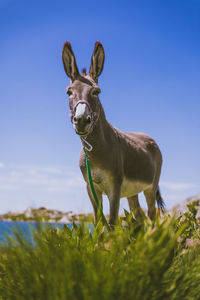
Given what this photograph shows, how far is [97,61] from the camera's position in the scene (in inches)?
154

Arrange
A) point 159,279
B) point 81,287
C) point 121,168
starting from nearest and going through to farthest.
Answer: point 81,287 → point 159,279 → point 121,168

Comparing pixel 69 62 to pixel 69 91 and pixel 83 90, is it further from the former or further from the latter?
pixel 83 90

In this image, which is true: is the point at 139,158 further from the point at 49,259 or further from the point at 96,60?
the point at 49,259

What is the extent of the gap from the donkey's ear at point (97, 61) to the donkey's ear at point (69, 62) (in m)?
0.22

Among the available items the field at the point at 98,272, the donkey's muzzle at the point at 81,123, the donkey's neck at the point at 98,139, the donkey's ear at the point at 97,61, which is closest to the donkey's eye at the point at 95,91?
the donkey's ear at the point at 97,61

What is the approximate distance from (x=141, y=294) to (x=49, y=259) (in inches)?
24.2

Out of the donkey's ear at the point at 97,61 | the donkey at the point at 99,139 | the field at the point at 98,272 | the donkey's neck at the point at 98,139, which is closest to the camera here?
the field at the point at 98,272

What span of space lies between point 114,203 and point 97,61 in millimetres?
1857

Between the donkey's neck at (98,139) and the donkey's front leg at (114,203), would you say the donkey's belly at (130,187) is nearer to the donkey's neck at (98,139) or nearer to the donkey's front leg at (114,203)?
the donkey's front leg at (114,203)

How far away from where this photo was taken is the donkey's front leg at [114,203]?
387 centimetres

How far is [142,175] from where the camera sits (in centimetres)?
499

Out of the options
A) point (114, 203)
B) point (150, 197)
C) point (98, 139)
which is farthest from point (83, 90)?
point (150, 197)

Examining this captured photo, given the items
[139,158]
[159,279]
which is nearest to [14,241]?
[159,279]

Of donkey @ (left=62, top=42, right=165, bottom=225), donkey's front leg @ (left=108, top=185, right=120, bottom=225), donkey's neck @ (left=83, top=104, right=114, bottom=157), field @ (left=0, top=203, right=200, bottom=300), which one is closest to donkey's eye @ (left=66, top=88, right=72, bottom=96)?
donkey @ (left=62, top=42, right=165, bottom=225)
